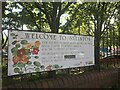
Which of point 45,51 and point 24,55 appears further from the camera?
point 45,51

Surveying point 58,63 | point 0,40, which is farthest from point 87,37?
point 0,40

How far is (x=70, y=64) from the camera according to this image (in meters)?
6.81

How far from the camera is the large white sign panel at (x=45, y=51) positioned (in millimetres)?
5449

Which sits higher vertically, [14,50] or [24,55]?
[14,50]

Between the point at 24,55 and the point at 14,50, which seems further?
the point at 24,55

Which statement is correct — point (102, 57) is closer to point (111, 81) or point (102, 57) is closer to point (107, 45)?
point (107, 45)

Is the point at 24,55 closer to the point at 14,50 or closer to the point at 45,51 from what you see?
the point at 14,50

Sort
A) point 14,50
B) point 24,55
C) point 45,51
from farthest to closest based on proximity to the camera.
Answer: point 45,51
point 24,55
point 14,50

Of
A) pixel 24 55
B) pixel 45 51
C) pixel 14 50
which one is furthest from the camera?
pixel 45 51

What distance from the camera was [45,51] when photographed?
6.08 meters

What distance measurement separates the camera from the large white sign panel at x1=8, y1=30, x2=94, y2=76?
17.9 feet

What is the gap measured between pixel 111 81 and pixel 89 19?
5444 millimetres

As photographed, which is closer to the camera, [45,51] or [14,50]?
[14,50]

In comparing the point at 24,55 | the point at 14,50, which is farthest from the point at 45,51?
the point at 14,50
